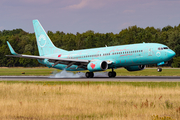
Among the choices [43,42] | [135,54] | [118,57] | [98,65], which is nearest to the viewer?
[135,54]

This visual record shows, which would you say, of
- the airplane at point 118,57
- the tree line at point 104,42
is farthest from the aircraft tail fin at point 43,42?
the tree line at point 104,42

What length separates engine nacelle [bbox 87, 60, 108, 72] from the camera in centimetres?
3851

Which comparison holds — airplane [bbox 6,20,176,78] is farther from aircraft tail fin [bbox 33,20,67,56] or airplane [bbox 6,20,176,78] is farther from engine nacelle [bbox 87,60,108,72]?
aircraft tail fin [bbox 33,20,67,56]

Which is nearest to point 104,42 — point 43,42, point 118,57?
point 43,42

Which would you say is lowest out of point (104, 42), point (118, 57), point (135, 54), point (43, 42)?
→ point (118, 57)

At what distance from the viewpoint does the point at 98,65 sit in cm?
3856

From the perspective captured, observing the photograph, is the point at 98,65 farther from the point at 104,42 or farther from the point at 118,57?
the point at 104,42

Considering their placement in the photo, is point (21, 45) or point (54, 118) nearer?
point (54, 118)

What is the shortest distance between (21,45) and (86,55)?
429 ft

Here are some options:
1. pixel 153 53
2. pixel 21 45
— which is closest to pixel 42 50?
pixel 153 53

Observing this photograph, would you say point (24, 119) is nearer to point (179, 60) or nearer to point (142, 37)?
point (179, 60)

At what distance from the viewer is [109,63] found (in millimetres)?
39344

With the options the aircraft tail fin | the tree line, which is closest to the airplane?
the aircraft tail fin

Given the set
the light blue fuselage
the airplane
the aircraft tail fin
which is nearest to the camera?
the light blue fuselage
